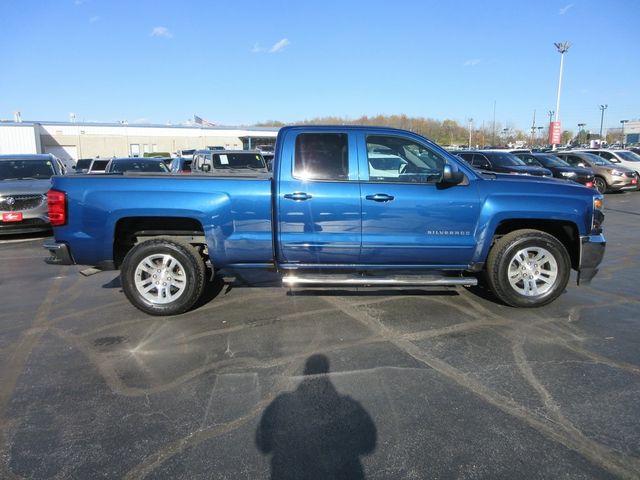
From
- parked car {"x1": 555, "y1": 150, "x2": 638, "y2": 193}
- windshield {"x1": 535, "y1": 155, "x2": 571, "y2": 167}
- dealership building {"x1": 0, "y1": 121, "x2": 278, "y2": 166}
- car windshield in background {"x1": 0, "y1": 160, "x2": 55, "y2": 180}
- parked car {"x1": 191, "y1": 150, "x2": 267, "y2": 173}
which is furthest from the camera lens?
dealership building {"x1": 0, "y1": 121, "x2": 278, "y2": 166}

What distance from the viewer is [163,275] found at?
5070mm

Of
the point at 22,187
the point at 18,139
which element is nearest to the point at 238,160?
the point at 22,187

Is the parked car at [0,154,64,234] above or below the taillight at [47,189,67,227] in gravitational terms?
below

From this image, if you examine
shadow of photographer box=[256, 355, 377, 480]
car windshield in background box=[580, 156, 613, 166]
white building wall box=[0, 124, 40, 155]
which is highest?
white building wall box=[0, 124, 40, 155]

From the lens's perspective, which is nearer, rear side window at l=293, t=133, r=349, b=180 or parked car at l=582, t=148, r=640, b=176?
rear side window at l=293, t=133, r=349, b=180

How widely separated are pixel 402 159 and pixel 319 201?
3.52 feet

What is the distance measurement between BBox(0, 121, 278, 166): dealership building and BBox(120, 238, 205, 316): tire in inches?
2001

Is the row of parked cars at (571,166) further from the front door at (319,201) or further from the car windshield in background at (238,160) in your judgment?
the front door at (319,201)

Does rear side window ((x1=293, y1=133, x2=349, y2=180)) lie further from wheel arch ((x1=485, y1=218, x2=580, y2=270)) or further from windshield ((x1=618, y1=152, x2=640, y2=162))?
windshield ((x1=618, y1=152, x2=640, y2=162))

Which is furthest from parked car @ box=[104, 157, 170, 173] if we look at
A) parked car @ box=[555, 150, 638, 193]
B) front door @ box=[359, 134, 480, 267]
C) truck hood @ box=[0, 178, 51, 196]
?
parked car @ box=[555, 150, 638, 193]

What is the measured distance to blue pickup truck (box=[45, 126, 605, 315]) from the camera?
4809 millimetres

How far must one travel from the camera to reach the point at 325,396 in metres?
3.38

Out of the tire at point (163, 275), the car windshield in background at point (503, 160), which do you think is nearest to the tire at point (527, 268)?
the tire at point (163, 275)

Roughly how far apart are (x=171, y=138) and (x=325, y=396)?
71.0m
